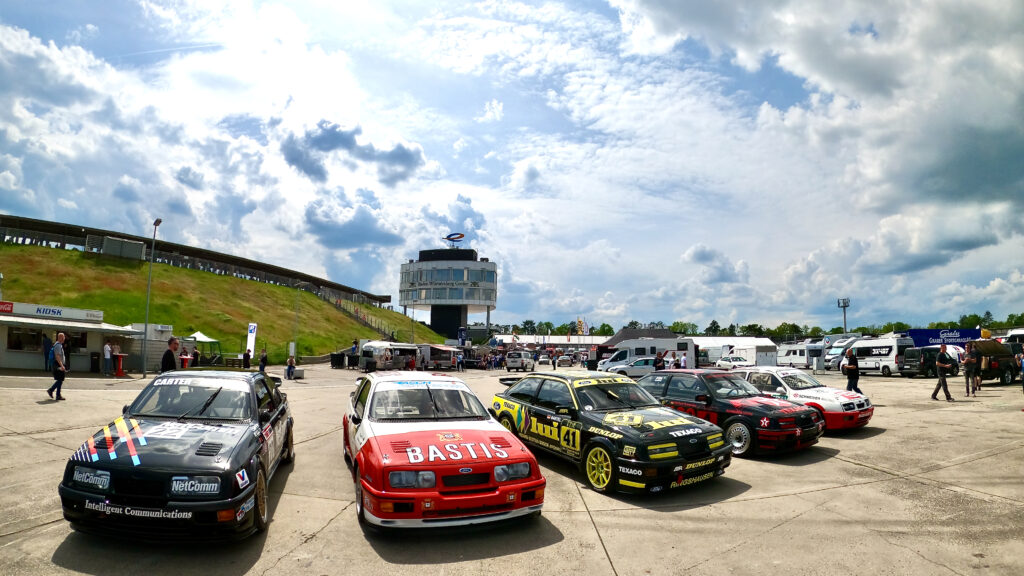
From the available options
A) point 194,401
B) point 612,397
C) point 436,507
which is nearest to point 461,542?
point 436,507

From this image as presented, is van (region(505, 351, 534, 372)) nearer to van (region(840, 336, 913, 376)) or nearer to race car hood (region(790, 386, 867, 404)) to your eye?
van (region(840, 336, 913, 376))

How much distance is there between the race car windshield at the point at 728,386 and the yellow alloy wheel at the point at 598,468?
12.3ft

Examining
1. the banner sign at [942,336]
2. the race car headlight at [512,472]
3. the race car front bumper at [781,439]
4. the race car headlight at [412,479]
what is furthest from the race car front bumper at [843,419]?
the banner sign at [942,336]

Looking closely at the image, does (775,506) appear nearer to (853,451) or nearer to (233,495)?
(853,451)

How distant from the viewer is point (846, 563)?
481 cm

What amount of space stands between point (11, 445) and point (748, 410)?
12.0 meters

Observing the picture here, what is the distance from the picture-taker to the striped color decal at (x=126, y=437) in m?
4.72

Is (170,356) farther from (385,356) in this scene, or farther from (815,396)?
(385,356)

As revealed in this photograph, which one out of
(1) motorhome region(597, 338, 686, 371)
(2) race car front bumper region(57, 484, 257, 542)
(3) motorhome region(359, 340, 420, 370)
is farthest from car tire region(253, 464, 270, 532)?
(3) motorhome region(359, 340, 420, 370)

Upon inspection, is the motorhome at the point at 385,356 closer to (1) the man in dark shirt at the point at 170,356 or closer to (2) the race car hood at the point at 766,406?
(1) the man in dark shirt at the point at 170,356

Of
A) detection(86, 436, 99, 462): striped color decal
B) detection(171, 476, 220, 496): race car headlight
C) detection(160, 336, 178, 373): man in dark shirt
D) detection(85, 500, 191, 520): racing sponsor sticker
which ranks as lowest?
detection(85, 500, 191, 520): racing sponsor sticker

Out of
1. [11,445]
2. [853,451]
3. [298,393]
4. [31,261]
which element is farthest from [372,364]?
[31,261]

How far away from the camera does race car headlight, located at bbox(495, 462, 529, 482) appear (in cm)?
536

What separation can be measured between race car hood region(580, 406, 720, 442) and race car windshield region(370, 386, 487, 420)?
170 cm
